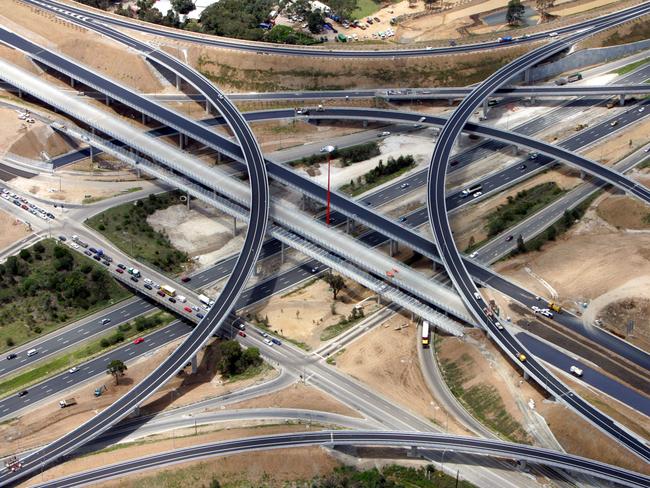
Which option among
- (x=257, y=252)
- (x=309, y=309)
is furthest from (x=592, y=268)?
(x=257, y=252)

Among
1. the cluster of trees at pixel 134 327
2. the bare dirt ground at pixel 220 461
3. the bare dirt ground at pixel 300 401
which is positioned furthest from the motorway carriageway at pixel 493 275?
Result: the bare dirt ground at pixel 220 461

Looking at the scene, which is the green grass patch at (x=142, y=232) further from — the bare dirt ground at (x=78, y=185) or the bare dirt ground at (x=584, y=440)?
the bare dirt ground at (x=584, y=440)

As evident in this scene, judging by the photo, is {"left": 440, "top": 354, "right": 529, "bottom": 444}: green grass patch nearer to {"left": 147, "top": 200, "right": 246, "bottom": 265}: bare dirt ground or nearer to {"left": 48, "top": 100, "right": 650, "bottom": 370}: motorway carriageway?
{"left": 48, "top": 100, "right": 650, "bottom": 370}: motorway carriageway

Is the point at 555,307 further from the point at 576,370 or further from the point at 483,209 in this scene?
the point at 483,209

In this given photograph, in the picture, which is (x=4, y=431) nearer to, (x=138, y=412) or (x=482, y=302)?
(x=138, y=412)

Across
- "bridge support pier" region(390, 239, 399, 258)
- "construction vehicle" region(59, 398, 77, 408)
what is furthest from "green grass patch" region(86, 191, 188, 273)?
"bridge support pier" region(390, 239, 399, 258)
